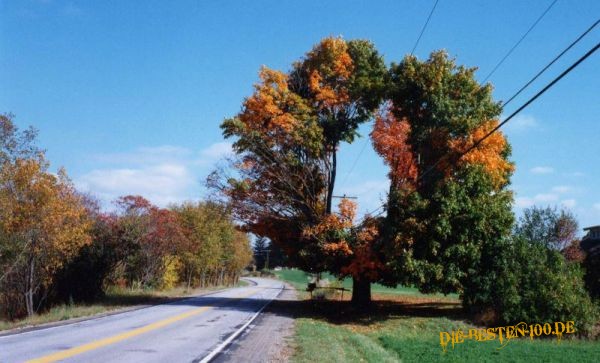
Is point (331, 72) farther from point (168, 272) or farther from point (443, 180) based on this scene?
point (168, 272)

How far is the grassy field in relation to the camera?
15844 mm

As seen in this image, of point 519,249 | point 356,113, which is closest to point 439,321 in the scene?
point 519,249

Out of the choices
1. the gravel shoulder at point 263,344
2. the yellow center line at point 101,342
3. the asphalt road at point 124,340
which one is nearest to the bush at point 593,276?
the gravel shoulder at point 263,344

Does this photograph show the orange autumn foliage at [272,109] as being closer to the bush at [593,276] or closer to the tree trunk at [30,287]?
the tree trunk at [30,287]

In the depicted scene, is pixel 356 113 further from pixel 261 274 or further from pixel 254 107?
pixel 261 274

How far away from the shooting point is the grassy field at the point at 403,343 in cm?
1584

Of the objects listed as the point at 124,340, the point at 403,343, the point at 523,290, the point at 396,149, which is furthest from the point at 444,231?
the point at 124,340

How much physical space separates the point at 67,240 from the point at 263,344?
13.9m

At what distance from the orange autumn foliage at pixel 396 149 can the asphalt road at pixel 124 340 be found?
1206 centimetres

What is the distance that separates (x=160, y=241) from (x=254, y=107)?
1819 centimetres

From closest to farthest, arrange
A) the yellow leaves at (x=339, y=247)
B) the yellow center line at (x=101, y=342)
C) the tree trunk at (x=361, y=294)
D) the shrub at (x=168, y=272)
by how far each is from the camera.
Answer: the yellow center line at (x=101, y=342)
the yellow leaves at (x=339, y=247)
the tree trunk at (x=361, y=294)
the shrub at (x=168, y=272)

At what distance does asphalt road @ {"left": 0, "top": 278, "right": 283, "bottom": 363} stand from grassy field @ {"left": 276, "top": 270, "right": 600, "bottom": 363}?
2871mm

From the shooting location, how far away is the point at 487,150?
25.7 m

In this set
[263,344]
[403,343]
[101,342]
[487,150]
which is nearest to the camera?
[101,342]
